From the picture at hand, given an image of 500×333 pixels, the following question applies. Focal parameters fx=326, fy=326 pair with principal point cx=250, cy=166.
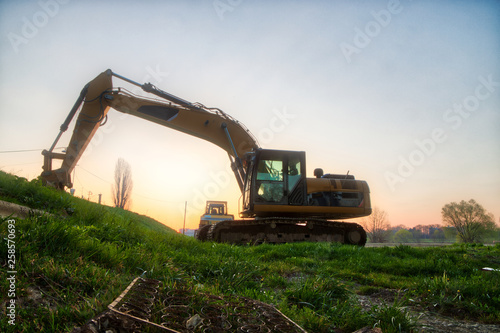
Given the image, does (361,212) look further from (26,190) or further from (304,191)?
(26,190)

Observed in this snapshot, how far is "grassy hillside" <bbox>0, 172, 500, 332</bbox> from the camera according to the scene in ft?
8.45

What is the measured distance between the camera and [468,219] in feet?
148

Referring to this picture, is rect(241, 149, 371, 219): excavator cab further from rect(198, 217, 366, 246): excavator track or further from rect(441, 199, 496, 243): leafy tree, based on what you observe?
rect(441, 199, 496, 243): leafy tree

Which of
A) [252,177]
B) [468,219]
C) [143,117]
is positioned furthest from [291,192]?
[468,219]

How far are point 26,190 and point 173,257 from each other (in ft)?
10.8

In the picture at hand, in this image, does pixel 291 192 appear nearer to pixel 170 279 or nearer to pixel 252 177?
pixel 252 177

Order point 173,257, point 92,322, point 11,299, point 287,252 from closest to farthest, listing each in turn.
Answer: point 92,322, point 11,299, point 173,257, point 287,252

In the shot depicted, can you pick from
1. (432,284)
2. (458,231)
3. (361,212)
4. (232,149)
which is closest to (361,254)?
(432,284)

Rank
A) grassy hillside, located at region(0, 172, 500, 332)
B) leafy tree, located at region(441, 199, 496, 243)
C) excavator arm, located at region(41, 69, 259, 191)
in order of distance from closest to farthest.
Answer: grassy hillside, located at region(0, 172, 500, 332), excavator arm, located at region(41, 69, 259, 191), leafy tree, located at region(441, 199, 496, 243)

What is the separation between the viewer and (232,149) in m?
11.7

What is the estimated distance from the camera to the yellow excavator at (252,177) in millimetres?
10523

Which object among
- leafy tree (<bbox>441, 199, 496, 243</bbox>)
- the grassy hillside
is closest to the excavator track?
the grassy hillside

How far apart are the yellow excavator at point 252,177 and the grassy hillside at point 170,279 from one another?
4.70 m

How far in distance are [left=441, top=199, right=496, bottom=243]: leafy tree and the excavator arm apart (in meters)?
43.7
